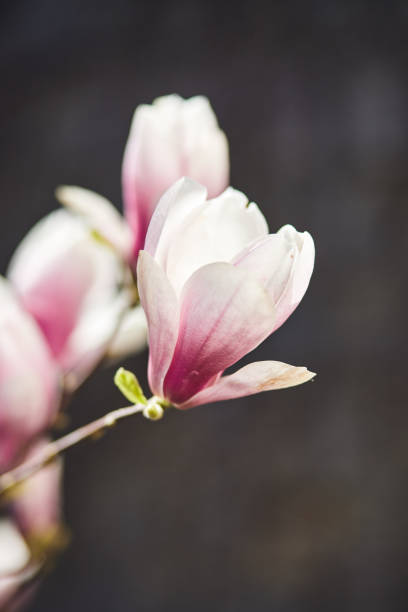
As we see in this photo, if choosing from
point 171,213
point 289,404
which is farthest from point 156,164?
point 289,404

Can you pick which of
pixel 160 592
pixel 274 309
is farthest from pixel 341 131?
pixel 274 309

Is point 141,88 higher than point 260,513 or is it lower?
higher

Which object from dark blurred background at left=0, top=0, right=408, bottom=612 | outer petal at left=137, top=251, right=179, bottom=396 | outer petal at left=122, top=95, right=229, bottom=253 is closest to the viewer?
outer petal at left=137, top=251, right=179, bottom=396

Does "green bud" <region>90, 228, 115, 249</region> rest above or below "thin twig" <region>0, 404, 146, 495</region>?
above

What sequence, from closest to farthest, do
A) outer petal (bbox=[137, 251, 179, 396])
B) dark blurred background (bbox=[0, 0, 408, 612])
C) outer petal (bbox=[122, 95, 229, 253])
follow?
outer petal (bbox=[137, 251, 179, 396]) < outer petal (bbox=[122, 95, 229, 253]) < dark blurred background (bbox=[0, 0, 408, 612])

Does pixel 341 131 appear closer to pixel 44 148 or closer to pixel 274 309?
pixel 44 148

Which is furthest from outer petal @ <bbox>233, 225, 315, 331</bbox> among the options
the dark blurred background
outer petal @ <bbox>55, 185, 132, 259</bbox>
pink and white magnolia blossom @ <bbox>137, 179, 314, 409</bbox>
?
the dark blurred background

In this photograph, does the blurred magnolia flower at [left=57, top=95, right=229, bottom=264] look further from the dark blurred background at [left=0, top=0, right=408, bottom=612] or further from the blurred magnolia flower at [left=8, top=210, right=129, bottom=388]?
the dark blurred background at [left=0, top=0, right=408, bottom=612]

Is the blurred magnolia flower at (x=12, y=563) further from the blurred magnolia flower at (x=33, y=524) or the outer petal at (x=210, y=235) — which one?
the outer petal at (x=210, y=235)
